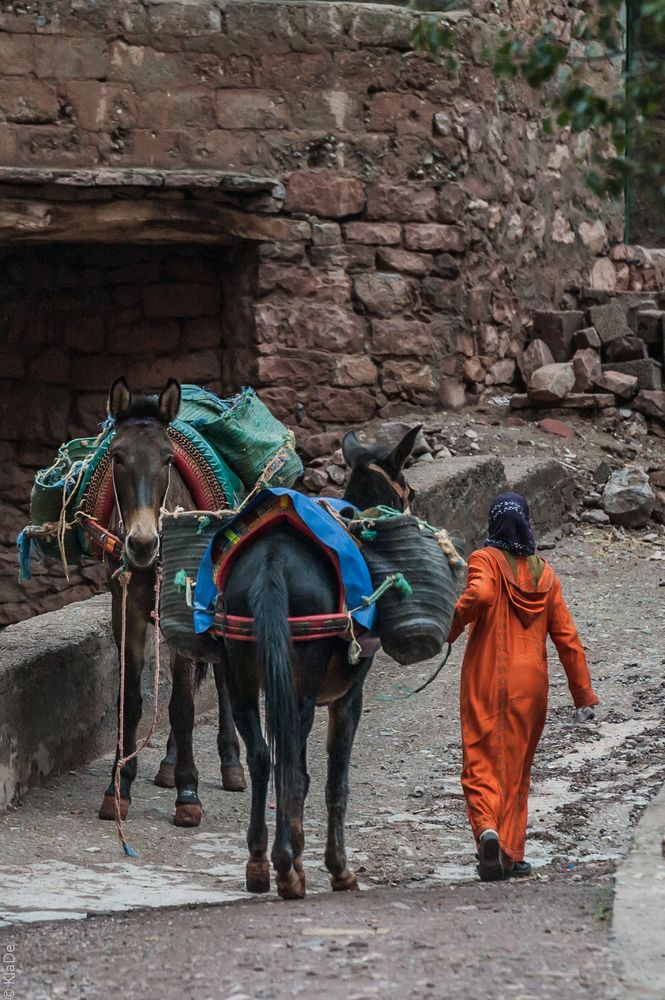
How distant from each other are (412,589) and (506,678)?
0.66 metres

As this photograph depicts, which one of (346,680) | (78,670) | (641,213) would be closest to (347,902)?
(346,680)

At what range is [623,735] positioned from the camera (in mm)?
7418

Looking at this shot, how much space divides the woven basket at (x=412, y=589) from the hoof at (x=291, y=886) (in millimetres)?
763

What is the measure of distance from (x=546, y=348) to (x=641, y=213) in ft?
12.9

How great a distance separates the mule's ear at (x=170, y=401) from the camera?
20.9 feet

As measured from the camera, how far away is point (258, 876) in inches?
210

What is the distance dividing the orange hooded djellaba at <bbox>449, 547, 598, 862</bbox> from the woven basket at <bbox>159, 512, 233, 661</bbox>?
0.91 meters

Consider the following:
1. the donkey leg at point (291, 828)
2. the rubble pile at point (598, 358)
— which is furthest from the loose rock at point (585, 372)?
the donkey leg at point (291, 828)

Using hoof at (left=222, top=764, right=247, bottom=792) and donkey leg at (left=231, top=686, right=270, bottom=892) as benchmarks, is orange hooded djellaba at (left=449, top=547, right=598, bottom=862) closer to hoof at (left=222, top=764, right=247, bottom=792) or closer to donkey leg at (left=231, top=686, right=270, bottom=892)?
donkey leg at (left=231, top=686, right=270, bottom=892)

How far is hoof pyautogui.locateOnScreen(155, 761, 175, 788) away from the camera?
23.4 feet

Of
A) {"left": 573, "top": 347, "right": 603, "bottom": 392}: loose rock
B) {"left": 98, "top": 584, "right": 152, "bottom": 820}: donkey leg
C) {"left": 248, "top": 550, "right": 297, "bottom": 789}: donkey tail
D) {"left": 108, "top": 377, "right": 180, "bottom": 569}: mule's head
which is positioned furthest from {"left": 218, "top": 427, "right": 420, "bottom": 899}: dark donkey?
{"left": 573, "top": 347, "right": 603, "bottom": 392}: loose rock

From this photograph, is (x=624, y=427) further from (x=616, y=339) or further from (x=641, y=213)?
(x=641, y=213)

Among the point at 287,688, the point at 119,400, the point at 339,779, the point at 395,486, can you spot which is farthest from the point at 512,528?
the point at 119,400

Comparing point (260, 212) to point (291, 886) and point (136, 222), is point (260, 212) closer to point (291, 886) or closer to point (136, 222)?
point (136, 222)
